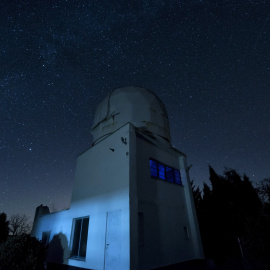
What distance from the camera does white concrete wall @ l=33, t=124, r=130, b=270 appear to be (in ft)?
23.4

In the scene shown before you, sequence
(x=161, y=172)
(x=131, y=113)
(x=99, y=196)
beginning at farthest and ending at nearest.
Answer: (x=131, y=113) → (x=161, y=172) → (x=99, y=196)

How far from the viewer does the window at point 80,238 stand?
27.7 feet

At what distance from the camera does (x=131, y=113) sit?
11539 millimetres

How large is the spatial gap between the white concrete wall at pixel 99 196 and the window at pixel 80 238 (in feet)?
0.88

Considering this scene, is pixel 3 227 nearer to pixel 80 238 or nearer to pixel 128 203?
pixel 80 238

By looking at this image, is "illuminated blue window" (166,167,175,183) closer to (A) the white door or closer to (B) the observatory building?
(B) the observatory building

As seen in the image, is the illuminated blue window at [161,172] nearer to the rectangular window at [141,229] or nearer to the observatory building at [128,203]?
the observatory building at [128,203]

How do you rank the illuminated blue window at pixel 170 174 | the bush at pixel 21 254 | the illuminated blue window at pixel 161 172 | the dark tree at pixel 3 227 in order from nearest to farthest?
the bush at pixel 21 254 → the illuminated blue window at pixel 161 172 → the illuminated blue window at pixel 170 174 → the dark tree at pixel 3 227

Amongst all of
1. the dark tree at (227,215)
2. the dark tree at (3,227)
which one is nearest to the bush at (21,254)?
the dark tree at (227,215)

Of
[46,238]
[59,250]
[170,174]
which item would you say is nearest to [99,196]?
[59,250]

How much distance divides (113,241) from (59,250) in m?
5.10

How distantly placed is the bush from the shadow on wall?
2131mm

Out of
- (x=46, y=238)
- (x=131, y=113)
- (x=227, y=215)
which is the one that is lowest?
(x=46, y=238)

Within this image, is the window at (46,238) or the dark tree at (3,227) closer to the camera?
the window at (46,238)
